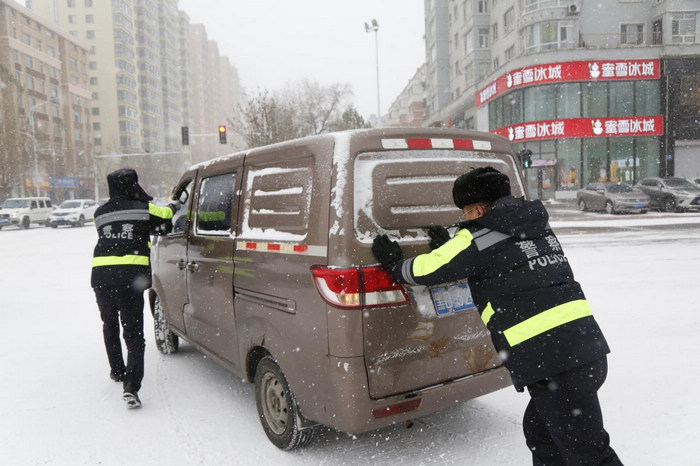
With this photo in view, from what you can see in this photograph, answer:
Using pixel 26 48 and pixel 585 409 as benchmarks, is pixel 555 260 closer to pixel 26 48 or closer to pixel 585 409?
pixel 585 409

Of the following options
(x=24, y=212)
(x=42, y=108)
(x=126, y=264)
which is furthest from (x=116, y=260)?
(x=42, y=108)

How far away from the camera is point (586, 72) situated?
3394cm

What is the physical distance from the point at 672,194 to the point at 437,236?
80.9 ft

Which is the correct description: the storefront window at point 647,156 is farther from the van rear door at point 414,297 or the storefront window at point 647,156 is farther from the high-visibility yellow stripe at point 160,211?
the high-visibility yellow stripe at point 160,211

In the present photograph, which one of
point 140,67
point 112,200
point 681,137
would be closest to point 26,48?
point 140,67

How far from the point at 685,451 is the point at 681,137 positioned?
38.3 m

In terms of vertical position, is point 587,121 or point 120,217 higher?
point 587,121

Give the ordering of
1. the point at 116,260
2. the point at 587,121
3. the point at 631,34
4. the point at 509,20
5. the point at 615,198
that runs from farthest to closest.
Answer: the point at 509,20
the point at 631,34
the point at 587,121
the point at 615,198
the point at 116,260

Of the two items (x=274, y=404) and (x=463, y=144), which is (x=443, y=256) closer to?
(x=463, y=144)

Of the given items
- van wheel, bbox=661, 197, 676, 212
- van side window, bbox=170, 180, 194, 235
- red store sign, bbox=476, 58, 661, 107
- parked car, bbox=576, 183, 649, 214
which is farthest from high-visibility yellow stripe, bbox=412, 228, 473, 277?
red store sign, bbox=476, 58, 661, 107

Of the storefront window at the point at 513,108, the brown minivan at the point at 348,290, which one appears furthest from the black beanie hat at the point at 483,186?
the storefront window at the point at 513,108

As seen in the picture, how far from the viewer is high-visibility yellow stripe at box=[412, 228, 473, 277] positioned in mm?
2477

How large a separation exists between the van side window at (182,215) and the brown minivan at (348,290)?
3.60 ft

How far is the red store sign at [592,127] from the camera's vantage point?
113 ft
